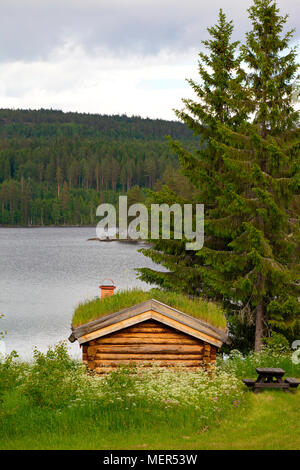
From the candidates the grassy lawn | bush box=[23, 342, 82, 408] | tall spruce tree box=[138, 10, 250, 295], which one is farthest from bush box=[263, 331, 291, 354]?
bush box=[23, 342, 82, 408]

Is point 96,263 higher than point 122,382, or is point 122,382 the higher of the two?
point 122,382

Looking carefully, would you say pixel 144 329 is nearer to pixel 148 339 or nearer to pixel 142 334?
pixel 142 334

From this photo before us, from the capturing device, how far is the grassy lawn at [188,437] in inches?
402

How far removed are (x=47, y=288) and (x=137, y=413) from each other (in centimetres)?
3913

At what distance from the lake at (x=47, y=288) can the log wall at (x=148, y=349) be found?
25.7 ft

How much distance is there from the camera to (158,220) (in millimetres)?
21328

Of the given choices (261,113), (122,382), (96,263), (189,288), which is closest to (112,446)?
(122,382)

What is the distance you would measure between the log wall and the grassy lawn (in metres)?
3.03

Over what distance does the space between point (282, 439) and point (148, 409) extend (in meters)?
2.85

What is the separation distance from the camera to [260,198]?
18.4m

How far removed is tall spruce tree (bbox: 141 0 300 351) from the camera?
740 inches

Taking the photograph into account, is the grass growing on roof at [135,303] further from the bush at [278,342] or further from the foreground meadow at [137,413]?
the bush at [278,342]
